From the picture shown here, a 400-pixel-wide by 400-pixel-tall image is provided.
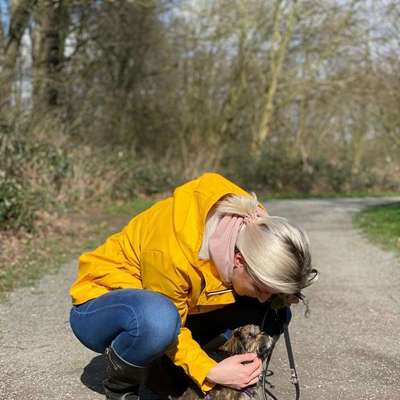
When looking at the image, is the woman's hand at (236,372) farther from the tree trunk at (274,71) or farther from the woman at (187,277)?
the tree trunk at (274,71)

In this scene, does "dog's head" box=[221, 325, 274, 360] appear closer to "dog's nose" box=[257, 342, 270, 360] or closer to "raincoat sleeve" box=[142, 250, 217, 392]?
"dog's nose" box=[257, 342, 270, 360]

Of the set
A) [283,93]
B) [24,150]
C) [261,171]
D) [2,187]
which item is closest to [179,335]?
[2,187]

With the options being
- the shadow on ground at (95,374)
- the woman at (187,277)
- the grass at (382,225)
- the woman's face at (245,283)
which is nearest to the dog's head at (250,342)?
the woman at (187,277)

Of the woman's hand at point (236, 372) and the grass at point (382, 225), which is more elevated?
the woman's hand at point (236, 372)

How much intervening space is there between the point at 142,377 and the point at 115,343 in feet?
0.84

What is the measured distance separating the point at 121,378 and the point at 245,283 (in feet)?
2.49

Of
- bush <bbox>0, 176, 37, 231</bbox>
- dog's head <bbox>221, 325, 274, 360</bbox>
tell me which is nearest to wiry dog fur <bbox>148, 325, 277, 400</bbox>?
dog's head <bbox>221, 325, 274, 360</bbox>

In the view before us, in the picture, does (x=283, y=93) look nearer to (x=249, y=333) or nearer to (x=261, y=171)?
(x=261, y=171)

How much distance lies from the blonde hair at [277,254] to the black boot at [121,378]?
702mm

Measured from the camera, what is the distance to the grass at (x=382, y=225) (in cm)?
856

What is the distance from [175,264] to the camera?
2.57 metres

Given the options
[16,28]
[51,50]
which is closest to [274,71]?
[51,50]

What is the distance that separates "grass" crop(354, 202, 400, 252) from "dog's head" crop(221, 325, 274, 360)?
5.32 m

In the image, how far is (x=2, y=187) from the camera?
806 cm
